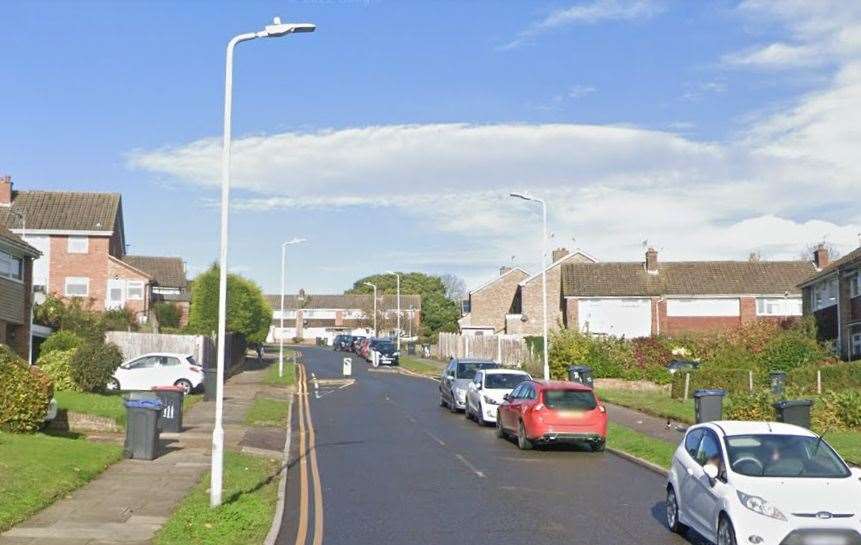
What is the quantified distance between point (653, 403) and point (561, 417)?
483 inches

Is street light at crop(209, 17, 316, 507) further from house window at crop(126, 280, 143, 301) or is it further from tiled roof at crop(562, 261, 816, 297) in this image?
tiled roof at crop(562, 261, 816, 297)

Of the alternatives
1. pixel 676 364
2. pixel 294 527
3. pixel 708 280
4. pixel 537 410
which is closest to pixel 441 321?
pixel 708 280

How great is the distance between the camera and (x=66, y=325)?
45125 millimetres

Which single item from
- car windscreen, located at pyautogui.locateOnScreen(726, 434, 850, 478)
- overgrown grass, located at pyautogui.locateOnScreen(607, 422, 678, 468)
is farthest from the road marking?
car windscreen, located at pyautogui.locateOnScreen(726, 434, 850, 478)

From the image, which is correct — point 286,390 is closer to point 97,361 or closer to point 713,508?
point 97,361

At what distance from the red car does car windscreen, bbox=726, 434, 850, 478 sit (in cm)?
980

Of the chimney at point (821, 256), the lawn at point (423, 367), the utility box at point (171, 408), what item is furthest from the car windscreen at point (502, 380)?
the chimney at point (821, 256)

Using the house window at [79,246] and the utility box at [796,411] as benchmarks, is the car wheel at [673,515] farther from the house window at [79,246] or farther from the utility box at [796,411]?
the house window at [79,246]

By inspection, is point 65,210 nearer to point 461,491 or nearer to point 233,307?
point 233,307

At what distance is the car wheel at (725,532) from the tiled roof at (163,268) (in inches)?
2838

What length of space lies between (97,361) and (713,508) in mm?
21528

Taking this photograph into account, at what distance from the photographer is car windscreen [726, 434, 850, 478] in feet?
35.8

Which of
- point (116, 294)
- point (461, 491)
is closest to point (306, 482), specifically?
point (461, 491)

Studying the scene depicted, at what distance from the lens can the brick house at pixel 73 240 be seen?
60.2 m
